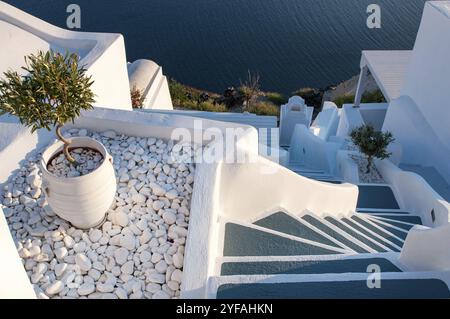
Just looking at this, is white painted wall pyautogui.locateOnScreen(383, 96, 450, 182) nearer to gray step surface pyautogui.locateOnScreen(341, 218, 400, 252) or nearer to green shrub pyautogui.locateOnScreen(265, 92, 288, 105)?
gray step surface pyautogui.locateOnScreen(341, 218, 400, 252)

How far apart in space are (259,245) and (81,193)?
166 centimetres

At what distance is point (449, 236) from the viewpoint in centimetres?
366

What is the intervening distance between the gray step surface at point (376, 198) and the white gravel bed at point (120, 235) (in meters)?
4.50

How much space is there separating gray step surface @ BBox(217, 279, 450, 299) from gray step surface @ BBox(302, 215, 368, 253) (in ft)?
3.95

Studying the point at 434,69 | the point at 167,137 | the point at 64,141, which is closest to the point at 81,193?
the point at 64,141

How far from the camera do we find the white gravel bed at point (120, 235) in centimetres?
325

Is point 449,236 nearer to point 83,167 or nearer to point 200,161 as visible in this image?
point 200,161

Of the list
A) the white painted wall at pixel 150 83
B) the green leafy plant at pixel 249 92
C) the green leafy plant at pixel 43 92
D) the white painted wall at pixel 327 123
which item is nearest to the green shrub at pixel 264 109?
the green leafy plant at pixel 249 92

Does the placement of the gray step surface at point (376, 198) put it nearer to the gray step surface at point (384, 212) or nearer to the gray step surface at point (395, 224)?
the gray step surface at point (384, 212)

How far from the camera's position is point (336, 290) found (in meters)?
3.37

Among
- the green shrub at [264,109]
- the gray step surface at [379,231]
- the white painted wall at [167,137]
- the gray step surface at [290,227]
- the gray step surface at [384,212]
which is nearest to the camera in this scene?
the white painted wall at [167,137]
